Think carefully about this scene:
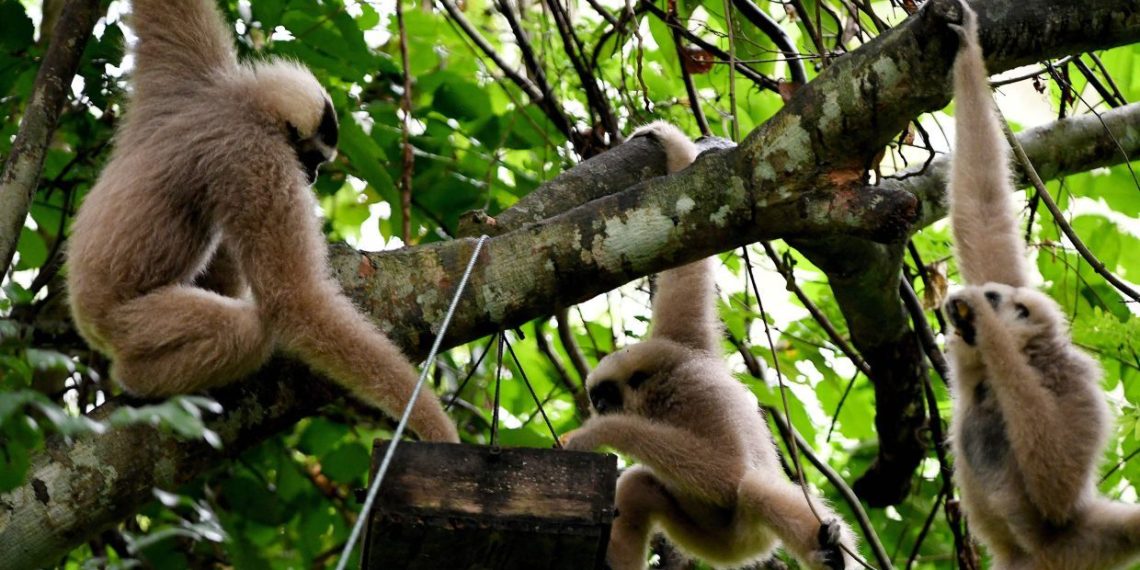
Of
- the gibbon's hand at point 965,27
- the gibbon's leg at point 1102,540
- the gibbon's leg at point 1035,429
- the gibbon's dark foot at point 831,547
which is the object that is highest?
the gibbon's hand at point 965,27

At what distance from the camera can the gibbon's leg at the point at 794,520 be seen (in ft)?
14.0

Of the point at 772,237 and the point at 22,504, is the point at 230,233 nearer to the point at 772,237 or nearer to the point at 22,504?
the point at 22,504

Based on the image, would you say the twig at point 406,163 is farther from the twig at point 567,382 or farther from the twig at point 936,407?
the twig at point 936,407

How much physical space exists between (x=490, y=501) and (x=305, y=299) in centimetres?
139

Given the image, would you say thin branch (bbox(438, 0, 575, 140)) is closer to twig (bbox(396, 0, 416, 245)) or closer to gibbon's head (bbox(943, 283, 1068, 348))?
twig (bbox(396, 0, 416, 245))

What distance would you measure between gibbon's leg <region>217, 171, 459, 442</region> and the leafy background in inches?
39.2

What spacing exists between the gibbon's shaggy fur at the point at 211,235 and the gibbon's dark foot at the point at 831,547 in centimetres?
145

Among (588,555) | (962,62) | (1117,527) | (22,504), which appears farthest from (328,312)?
(1117,527)

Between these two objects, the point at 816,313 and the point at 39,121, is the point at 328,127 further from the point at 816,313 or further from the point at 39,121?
the point at 816,313

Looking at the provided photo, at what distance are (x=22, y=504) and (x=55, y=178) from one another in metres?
3.05

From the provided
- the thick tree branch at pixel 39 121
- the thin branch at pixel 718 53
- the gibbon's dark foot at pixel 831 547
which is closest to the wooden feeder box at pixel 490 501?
the gibbon's dark foot at pixel 831 547

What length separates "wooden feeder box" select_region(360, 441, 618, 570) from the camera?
299 centimetres

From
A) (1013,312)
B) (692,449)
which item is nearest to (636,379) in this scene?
(692,449)

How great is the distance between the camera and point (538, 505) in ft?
9.96
